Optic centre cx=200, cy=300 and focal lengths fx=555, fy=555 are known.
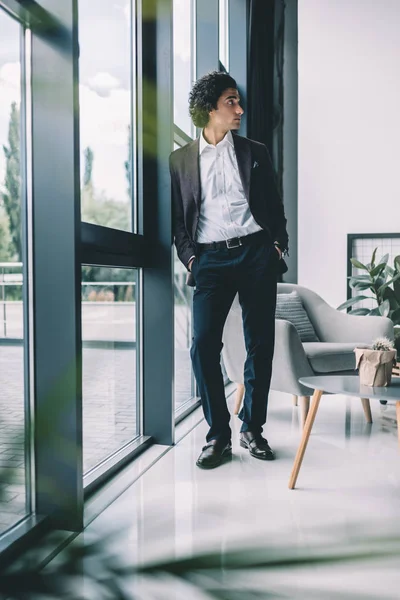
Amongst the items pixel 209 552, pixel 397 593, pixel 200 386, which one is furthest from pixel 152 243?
pixel 397 593

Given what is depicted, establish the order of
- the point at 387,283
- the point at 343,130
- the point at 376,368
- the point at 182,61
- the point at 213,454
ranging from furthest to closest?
the point at 343,130
the point at 387,283
the point at 182,61
the point at 213,454
the point at 376,368

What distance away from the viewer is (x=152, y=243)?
247 centimetres

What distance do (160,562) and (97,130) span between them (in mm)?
1485

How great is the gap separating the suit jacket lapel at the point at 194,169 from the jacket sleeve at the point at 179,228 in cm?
9

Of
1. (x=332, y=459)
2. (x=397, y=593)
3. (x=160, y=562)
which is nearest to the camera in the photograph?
(x=397, y=593)

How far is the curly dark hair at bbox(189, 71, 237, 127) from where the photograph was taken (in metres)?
2.34

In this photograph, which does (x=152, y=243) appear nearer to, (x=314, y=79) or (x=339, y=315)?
(x=339, y=315)

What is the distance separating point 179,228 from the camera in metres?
2.43

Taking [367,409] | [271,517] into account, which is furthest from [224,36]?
[271,517]

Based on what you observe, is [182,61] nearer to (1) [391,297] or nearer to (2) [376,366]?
(1) [391,297]

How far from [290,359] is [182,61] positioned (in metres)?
1.91

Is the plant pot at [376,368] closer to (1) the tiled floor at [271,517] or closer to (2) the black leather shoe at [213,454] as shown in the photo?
(1) the tiled floor at [271,517]

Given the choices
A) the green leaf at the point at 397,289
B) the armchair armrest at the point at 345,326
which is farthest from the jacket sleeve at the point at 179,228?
the green leaf at the point at 397,289

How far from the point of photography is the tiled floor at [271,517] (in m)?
1.31
